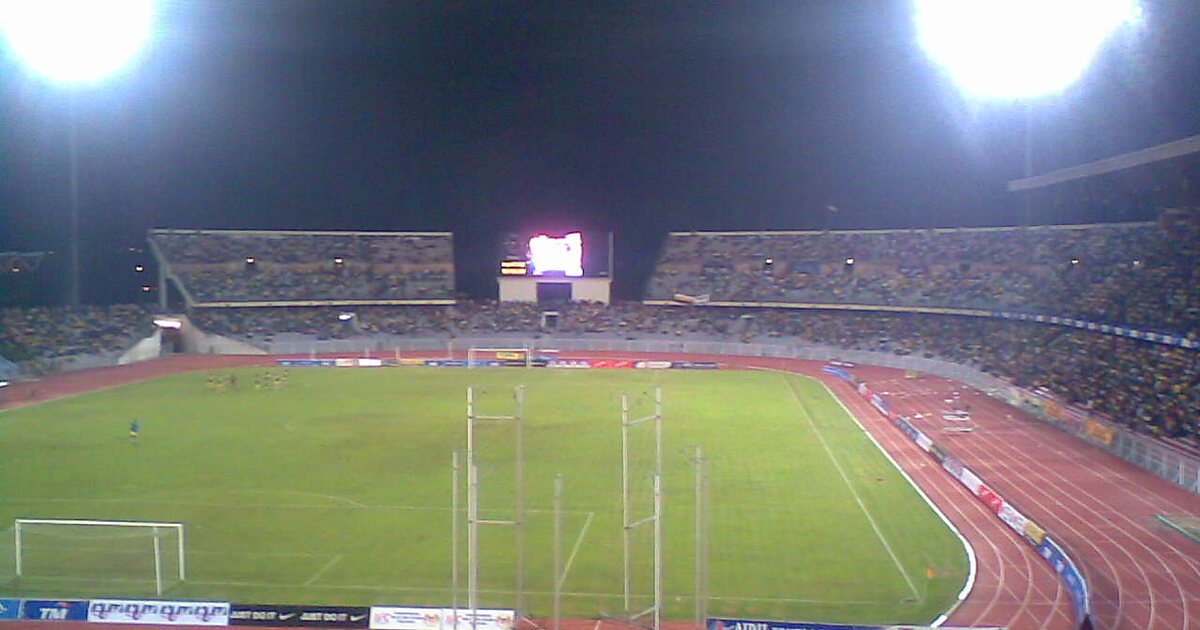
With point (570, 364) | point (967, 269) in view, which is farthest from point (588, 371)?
point (967, 269)

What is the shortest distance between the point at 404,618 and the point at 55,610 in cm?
563

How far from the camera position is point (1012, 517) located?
1961cm

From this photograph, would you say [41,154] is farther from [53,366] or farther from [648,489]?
[648,489]

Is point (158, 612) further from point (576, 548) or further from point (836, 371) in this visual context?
point (836, 371)

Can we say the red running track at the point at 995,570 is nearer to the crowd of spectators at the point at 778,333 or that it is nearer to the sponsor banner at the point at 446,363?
the crowd of spectators at the point at 778,333

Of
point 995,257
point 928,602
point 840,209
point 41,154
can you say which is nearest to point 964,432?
point 928,602

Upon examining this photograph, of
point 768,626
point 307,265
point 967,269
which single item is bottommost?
point 768,626

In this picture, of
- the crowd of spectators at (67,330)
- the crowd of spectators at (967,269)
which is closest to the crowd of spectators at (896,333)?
the crowd of spectators at (967,269)

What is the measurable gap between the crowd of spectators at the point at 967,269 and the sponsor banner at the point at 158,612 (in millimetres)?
28686

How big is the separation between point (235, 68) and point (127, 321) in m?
25.5

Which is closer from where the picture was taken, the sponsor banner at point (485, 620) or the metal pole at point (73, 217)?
the sponsor banner at point (485, 620)

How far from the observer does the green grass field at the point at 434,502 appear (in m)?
15.6

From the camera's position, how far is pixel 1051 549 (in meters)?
17.2

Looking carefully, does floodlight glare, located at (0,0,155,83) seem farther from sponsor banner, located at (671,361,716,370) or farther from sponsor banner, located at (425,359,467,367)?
sponsor banner, located at (671,361,716,370)
